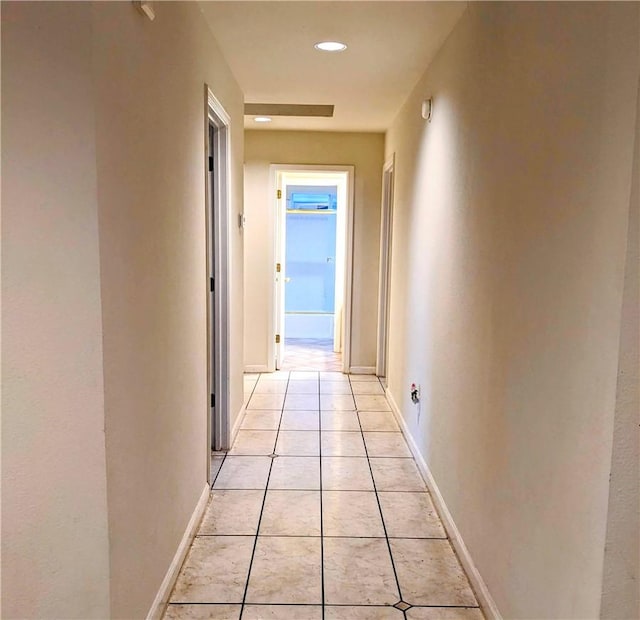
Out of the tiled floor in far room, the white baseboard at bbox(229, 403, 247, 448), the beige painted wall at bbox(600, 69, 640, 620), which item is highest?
A: the beige painted wall at bbox(600, 69, 640, 620)

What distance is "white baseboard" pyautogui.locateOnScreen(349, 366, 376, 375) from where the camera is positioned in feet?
18.7

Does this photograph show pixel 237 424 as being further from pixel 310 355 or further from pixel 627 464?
pixel 627 464

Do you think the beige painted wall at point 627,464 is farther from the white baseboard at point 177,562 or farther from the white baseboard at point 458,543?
the white baseboard at point 177,562

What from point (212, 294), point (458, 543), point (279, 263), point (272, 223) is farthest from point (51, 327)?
point (279, 263)

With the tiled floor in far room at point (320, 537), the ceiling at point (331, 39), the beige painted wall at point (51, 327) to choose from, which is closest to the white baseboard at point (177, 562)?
the tiled floor in far room at point (320, 537)

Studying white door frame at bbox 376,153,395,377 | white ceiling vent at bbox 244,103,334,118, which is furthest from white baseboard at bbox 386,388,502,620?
white ceiling vent at bbox 244,103,334,118

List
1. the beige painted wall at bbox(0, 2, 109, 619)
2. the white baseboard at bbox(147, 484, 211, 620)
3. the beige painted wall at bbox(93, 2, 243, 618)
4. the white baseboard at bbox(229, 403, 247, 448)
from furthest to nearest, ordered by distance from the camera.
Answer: the white baseboard at bbox(229, 403, 247, 448) → the white baseboard at bbox(147, 484, 211, 620) → the beige painted wall at bbox(93, 2, 243, 618) → the beige painted wall at bbox(0, 2, 109, 619)

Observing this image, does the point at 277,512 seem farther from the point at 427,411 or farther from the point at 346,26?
the point at 346,26

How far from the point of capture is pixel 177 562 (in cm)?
218

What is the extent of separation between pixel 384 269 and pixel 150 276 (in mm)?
3794

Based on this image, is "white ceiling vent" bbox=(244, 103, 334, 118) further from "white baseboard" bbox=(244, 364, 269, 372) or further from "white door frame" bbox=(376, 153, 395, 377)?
"white baseboard" bbox=(244, 364, 269, 372)

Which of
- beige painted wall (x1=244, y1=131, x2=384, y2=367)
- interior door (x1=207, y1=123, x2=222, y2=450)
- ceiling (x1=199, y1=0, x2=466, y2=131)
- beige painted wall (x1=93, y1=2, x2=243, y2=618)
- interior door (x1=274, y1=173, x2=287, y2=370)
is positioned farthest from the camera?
interior door (x1=274, y1=173, x2=287, y2=370)

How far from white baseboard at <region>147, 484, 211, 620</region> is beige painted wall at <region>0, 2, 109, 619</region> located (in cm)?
49

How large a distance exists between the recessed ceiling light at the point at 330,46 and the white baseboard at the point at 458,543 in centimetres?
234
